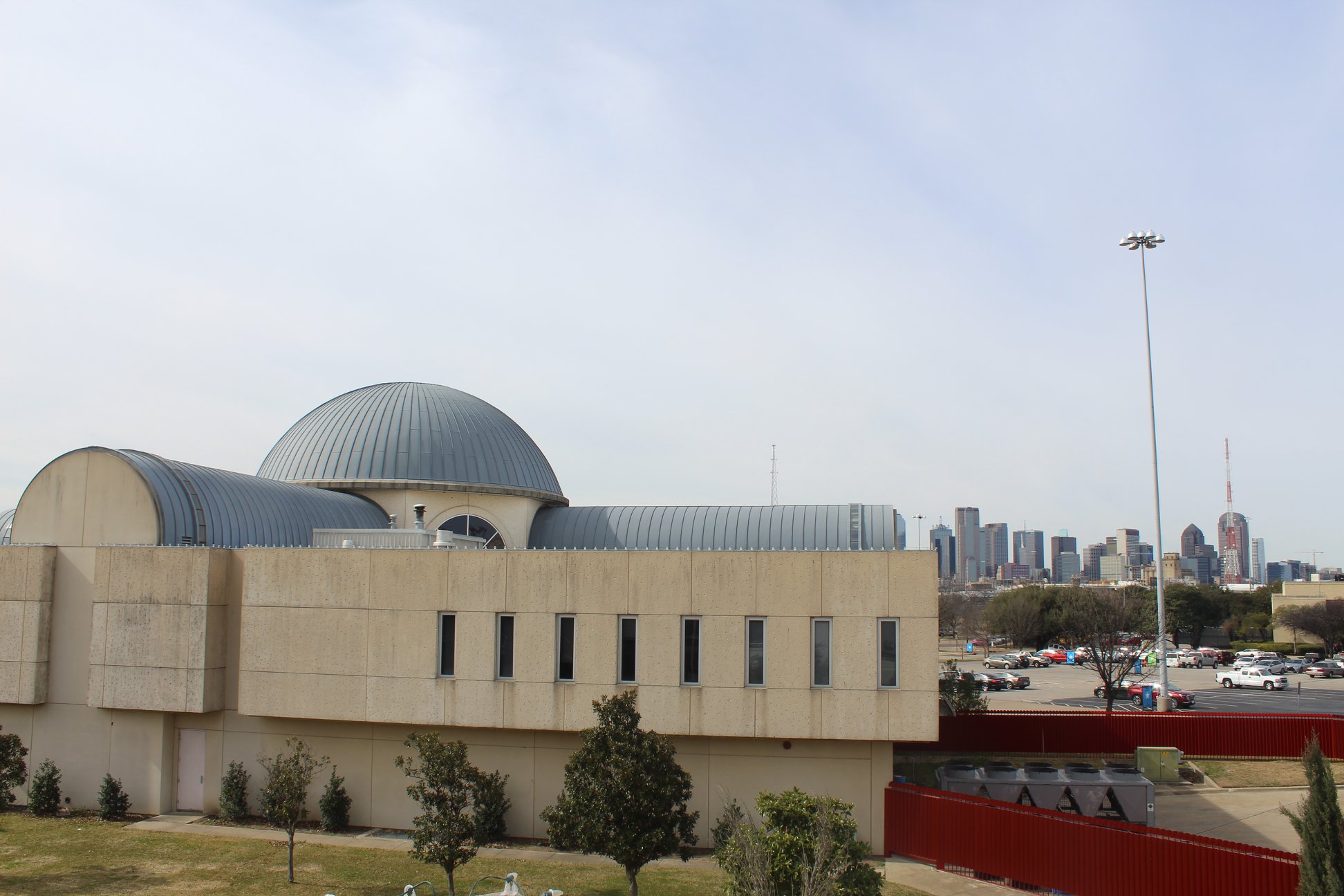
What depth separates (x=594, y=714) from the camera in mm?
22016

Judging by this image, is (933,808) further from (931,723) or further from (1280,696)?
(1280,696)

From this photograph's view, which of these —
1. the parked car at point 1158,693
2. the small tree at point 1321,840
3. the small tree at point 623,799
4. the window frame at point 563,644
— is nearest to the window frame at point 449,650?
the window frame at point 563,644

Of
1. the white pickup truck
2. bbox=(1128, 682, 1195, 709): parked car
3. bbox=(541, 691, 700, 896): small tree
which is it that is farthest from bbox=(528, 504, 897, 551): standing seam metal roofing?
the white pickup truck

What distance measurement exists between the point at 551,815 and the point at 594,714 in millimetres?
5147

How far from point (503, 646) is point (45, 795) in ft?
40.6

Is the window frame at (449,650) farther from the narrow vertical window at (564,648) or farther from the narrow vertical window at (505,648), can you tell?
the narrow vertical window at (564,648)

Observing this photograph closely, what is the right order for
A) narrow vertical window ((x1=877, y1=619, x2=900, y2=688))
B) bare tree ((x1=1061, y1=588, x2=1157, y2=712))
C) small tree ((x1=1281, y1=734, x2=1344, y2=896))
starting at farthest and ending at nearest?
1. bare tree ((x1=1061, y1=588, x2=1157, y2=712))
2. narrow vertical window ((x1=877, y1=619, x2=900, y2=688))
3. small tree ((x1=1281, y1=734, x2=1344, y2=896))

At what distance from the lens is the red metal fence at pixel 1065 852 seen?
50.7 feet

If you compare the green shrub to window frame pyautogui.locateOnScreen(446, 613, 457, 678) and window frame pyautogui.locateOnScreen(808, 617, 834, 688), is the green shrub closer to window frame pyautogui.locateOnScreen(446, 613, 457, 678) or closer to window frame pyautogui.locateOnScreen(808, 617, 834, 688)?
window frame pyautogui.locateOnScreen(446, 613, 457, 678)

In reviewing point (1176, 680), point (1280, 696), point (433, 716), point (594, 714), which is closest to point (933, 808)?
point (594, 714)

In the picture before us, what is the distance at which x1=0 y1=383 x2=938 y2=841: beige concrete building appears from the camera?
850 inches

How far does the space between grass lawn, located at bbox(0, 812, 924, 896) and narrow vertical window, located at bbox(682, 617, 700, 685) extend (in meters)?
3.89

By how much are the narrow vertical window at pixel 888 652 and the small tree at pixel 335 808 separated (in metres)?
12.7

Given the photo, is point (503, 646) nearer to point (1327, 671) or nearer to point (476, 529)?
point (476, 529)
